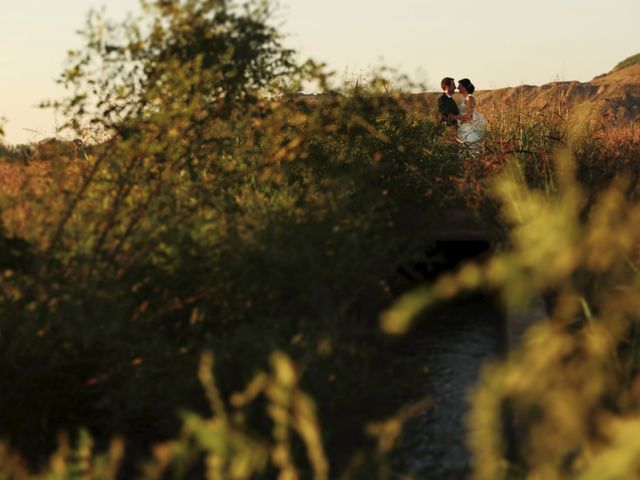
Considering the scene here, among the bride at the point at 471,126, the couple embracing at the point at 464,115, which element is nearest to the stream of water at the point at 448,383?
the couple embracing at the point at 464,115

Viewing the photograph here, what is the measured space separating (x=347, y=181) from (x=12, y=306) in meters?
3.18

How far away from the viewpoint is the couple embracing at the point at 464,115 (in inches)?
547

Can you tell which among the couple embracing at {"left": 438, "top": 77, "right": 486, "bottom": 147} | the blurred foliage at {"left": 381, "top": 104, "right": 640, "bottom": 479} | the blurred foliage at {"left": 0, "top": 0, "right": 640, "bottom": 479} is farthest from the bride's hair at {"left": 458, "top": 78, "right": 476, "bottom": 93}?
the blurred foliage at {"left": 0, "top": 0, "right": 640, "bottom": 479}

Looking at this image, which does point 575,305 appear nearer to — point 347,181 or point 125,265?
point 347,181

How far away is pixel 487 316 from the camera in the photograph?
966cm

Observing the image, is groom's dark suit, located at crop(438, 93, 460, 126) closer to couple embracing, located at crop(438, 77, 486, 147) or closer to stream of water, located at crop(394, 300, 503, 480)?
couple embracing, located at crop(438, 77, 486, 147)

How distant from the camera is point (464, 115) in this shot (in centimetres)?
1419

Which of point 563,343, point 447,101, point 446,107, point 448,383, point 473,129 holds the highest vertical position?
point 447,101

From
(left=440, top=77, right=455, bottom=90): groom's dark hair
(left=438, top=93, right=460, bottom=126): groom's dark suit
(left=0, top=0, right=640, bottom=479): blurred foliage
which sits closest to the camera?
(left=0, top=0, right=640, bottom=479): blurred foliage

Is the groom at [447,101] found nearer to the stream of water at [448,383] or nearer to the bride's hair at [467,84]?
the bride's hair at [467,84]

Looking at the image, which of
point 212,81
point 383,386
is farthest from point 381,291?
point 212,81

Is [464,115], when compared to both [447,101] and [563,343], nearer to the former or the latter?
[447,101]

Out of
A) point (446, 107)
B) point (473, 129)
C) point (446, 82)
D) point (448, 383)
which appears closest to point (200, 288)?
point (448, 383)

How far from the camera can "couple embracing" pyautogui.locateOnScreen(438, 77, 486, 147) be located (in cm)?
1390
